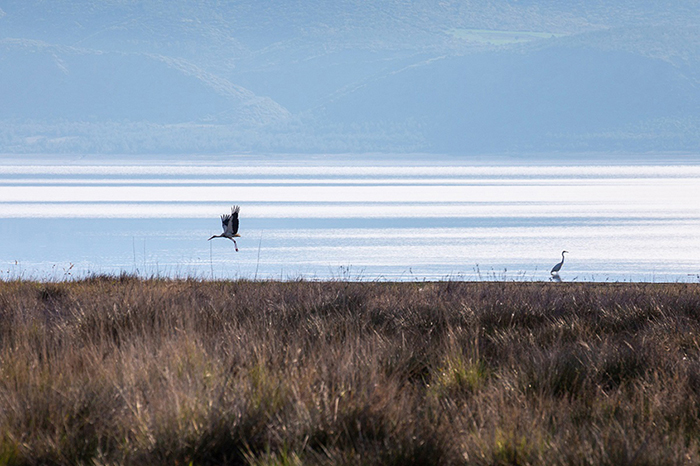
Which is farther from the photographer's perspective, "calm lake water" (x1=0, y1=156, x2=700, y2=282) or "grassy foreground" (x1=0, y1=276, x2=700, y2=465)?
"calm lake water" (x1=0, y1=156, x2=700, y2=282)

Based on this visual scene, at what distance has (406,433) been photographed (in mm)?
5059

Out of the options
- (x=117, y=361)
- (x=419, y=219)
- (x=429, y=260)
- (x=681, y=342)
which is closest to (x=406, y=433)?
(x=117, y=361)

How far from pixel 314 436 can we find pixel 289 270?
2030 cm

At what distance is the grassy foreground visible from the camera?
4.96 metres

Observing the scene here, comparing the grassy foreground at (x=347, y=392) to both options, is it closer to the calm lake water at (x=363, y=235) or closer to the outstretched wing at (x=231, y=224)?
the outstretched wing at (x=231, y=224)

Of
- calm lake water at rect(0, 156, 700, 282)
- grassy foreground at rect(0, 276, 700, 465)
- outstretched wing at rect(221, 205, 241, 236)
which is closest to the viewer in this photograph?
grassy foreground at rect(0, 276, 700, 465)

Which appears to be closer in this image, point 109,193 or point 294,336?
point 294,336

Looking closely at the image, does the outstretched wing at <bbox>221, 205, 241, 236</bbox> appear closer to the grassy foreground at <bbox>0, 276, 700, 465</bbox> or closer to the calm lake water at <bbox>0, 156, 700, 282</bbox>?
the calm lake water at <bbox>0, 156, 700, 282</bbox>

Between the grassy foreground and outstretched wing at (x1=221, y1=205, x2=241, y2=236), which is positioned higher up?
outstretched wing at (x1=221, y1=205, x2=241, y2=236)

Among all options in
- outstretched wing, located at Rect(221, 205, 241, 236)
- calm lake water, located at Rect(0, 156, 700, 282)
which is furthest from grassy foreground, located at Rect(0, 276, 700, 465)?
calm lake water, located at Rect(0, 156, 700, 282)

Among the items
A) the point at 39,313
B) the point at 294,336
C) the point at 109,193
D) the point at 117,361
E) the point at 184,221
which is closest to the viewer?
the point at 117,361

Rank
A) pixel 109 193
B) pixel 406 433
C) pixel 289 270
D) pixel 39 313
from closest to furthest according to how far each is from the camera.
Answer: pixel 406 433, pixel 39 313, pixel 289 270, pixel 109 193

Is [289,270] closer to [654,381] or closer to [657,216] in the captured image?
[654,381]

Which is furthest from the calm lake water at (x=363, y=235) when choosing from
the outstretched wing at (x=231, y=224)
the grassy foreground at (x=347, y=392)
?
the grassy foreground at (x=347, y=392)
